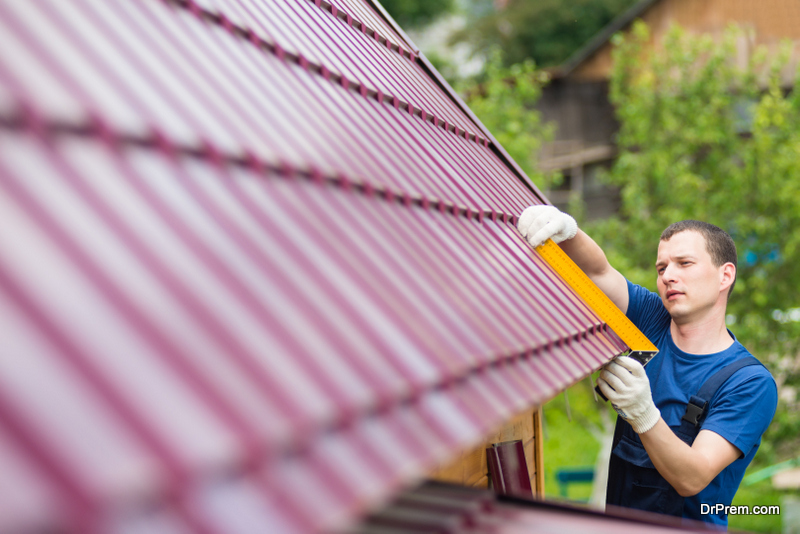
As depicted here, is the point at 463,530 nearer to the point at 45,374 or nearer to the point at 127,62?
the point at 45,374

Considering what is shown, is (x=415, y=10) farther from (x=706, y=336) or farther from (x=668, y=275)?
(x=706, y=336)

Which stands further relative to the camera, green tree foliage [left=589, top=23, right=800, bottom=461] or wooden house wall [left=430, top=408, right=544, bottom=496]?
green tree foliage [left=589, top=23, right=800, bottom=461]

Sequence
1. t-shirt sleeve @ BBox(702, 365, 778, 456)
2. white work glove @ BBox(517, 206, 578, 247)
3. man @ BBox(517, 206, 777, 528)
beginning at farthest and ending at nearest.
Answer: t-shirt sleeve @ BBox(702, 365, 778, 456)
man @ BBox(517, 206, 777, 528)
white work glove @ BBox(517, 206, 578, 247)

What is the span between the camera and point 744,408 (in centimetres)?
339

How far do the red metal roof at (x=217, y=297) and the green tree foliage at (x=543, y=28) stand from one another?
2844 cm

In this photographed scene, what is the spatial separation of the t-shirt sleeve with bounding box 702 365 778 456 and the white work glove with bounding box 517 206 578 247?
117 centimetres

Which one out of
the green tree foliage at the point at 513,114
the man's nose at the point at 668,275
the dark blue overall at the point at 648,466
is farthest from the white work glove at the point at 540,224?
the green tree foliage at the point at 513,114

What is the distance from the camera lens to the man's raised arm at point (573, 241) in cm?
317

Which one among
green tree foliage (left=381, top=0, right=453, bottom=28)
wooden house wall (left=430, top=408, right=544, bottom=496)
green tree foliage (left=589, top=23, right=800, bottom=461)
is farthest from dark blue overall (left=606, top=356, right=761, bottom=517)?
green tree foliage (left=381, top=0, right=453, bottom=28)

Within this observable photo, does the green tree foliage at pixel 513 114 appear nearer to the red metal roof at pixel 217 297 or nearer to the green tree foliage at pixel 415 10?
the red metal roof at pixel 217 297

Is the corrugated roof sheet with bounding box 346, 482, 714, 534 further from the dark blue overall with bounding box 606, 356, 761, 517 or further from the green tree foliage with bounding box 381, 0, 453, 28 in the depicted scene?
the green tree foliage with bounding box 381, 0, 453, 28

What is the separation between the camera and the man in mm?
3230

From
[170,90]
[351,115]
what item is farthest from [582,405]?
[170,90]

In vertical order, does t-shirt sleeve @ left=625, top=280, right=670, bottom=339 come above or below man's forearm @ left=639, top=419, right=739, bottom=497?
above
